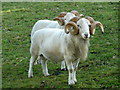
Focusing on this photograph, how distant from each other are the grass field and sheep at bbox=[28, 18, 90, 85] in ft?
2.09

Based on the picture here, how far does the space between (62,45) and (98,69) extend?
2.33 metres

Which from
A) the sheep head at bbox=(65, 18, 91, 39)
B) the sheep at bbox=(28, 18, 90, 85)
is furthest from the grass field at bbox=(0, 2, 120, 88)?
the sheep head at bbox=(65, 18, 91, 39)

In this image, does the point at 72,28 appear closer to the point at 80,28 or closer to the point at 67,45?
the point at 80,28

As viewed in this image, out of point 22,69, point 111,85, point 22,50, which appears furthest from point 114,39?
point 111,85

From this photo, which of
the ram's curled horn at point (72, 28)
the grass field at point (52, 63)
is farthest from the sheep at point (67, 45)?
the grass field at point (52, 63)

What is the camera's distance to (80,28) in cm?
1073

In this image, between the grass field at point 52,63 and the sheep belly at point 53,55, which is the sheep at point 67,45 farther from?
the grass field at point 52,63

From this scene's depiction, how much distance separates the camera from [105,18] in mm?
22750

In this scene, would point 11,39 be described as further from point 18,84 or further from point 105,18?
point 18,84

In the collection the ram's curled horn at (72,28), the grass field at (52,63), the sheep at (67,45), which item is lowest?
the grass field at (52,63)

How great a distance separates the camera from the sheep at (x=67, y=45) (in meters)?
10.8

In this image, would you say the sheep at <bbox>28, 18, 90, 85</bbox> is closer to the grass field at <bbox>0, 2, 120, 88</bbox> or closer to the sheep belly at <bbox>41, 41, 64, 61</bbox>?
the sheep belly at <bbox>41, 41, 64, 61</bbox>

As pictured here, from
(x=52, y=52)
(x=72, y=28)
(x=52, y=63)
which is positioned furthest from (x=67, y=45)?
(x=52, y=63)

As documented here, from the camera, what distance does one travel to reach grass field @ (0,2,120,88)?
11758 mm
